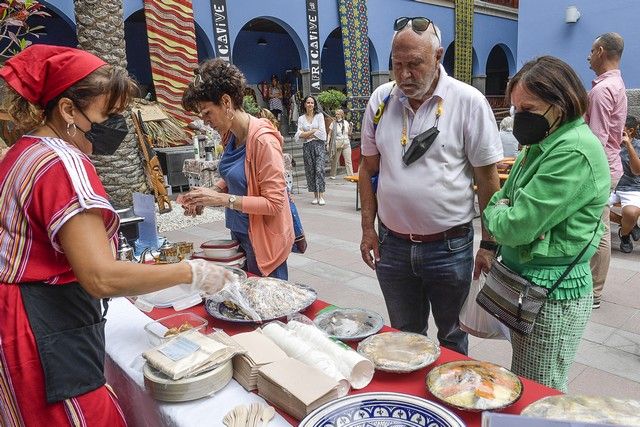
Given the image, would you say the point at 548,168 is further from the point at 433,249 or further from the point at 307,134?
the point at 307,134

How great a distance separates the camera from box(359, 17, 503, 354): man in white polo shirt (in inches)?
77.5

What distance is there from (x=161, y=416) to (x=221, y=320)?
0.51m

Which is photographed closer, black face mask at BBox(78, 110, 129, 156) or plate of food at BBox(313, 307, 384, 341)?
black face mask at BBox(78, 110, 129, 156)

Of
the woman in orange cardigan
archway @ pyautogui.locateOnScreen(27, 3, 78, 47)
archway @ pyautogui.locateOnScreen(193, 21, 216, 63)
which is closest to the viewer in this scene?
the woman in orange cardigan

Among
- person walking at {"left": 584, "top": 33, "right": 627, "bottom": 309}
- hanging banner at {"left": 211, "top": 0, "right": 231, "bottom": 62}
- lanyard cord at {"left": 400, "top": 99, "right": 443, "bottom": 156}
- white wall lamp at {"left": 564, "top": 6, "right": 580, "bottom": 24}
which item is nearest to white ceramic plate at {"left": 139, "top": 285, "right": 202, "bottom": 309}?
lanyard cord at {"left": 400, "top": 99, "right": 443, "bottom": 156}

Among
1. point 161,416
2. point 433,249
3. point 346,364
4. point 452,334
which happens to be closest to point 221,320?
point 161,416

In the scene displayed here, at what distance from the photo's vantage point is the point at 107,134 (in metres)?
1.46

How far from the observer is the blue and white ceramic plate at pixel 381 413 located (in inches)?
45.2

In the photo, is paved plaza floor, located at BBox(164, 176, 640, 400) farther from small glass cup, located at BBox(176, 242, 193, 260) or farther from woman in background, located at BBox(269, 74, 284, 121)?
woman in background, located at BBox(269, 74, 284, 121)

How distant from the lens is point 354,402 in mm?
1208

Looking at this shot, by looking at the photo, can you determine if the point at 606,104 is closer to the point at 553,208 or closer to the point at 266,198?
the point at 553,208

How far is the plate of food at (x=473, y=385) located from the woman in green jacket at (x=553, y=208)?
1.49ft

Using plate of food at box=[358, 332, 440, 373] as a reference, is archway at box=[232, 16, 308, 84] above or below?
above

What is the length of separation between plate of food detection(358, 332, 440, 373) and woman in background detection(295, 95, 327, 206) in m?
6.68
